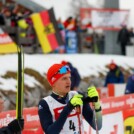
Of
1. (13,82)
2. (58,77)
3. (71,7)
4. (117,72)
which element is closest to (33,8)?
(117,72)

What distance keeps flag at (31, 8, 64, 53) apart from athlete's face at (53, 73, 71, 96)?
13.4 m

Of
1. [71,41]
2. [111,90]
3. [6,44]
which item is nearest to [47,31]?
[6,44]

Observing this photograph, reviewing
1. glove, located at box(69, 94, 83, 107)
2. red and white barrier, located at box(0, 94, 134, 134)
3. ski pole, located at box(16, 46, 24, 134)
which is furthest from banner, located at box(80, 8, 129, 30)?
ski pole, located at box(16, 46, 24, 134)

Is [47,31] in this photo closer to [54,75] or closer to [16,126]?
[54,75]

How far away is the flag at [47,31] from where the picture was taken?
1858 cm

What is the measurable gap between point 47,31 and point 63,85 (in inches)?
540

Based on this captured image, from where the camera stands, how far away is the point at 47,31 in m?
18.8

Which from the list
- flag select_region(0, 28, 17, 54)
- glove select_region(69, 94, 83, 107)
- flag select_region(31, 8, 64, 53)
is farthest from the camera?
flag select_region(31, 8, 64, 53)

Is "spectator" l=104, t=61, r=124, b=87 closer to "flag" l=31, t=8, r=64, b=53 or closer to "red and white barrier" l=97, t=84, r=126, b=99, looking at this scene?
"red and white barrier" l=97, t=84, r=126, b=99

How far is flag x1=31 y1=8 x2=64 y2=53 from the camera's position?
1858 centimetres

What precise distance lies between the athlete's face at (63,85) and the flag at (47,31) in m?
13.4

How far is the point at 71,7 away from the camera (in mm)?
122625

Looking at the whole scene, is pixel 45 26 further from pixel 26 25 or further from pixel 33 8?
pixel 33 8

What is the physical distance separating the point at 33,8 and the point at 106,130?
14457mm
